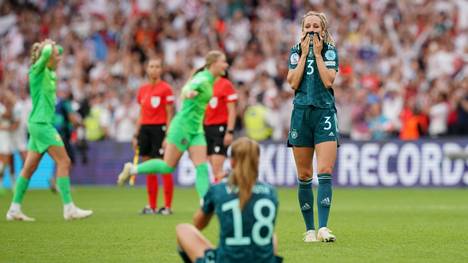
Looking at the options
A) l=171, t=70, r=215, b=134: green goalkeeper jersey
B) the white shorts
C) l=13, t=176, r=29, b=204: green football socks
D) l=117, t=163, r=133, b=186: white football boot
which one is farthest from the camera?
the white shorts

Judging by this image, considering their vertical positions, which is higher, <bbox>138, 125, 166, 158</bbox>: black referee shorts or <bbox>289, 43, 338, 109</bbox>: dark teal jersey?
<bbox>289, 43, 338, 109</bbox>: dark teal jersey

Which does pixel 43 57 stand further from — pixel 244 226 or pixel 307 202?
pixel 244 226

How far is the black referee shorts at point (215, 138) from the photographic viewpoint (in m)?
19.6

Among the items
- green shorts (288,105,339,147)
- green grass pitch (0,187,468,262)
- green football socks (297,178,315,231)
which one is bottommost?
green grass pitch (0,187,468,262)

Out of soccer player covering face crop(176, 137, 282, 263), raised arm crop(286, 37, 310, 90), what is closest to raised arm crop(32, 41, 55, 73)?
raised arm crop(286, 37, 310, 90)

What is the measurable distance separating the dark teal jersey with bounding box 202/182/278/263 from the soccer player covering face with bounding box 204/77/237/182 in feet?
34.8

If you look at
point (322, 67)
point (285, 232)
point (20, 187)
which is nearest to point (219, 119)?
point (20, 187)

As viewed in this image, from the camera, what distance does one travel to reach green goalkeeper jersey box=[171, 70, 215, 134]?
1602 centimetres

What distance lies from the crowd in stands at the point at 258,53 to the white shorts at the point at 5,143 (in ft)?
6.22

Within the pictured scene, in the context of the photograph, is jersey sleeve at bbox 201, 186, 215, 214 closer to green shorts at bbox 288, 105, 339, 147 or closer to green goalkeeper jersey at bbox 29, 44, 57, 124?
green shorts at bbox 288, 105, 339, 147

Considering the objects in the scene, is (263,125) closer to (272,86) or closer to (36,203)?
(272,86)

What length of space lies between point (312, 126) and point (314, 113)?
0.51 feet

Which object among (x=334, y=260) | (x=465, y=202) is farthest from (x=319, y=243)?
(x=465, y=202)

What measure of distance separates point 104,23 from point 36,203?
1299 cm
